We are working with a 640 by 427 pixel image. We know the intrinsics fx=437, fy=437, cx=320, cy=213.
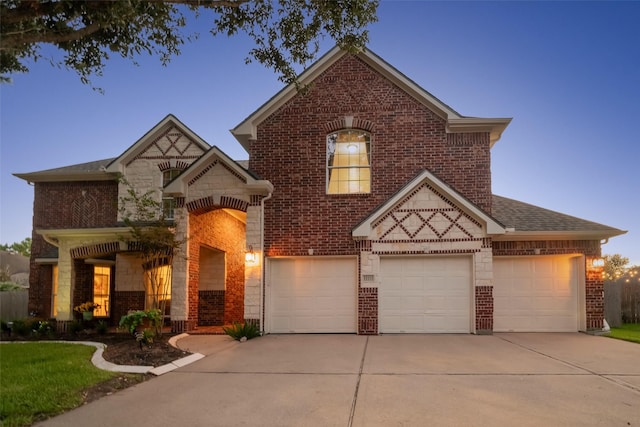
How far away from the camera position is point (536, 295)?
42.6 ft

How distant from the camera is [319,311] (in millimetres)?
12984

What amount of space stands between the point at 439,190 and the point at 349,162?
9.38 feet

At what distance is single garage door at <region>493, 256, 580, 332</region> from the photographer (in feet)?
42.4

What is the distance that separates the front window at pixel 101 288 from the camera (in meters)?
16.1

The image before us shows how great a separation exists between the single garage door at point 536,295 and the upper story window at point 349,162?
187 inches

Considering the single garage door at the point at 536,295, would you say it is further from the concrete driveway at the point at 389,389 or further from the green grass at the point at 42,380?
the green grass at the point at 42,380

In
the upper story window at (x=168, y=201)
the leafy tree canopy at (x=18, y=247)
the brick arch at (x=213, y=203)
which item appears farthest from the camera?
the leafy tree canopy at (x=18, y=247)

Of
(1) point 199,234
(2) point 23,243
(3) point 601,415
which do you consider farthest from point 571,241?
(2) point 23,243

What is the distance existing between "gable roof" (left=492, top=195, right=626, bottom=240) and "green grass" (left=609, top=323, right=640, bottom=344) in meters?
2.78

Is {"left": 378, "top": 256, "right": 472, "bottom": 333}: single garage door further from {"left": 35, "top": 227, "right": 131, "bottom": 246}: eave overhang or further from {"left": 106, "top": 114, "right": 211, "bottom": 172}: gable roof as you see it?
{"left": 106, "top": 114, "right": 211, "bottom": 172}: gable roof

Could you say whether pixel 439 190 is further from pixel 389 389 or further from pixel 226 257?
pixel 226 257

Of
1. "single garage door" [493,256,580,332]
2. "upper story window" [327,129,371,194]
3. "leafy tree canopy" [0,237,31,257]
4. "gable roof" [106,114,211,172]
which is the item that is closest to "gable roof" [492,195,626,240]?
"single garage door" [493,256,580,332]

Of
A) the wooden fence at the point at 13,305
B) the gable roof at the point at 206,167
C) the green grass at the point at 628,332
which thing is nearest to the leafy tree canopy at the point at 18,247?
the wooden fence at the point at 13,305

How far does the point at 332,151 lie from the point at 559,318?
8.42 metres
